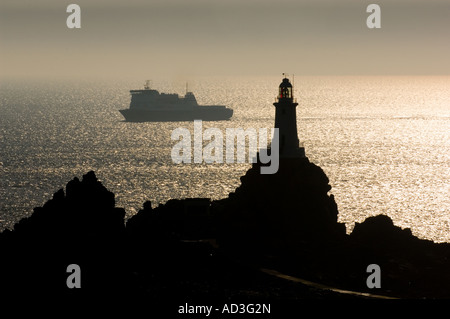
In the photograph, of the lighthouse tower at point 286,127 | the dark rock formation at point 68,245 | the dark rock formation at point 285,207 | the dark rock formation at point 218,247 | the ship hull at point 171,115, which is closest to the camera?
the dark rock formation at point 218,247

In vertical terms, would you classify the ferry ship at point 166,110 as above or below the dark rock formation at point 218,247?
above

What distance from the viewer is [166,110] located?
192250mm

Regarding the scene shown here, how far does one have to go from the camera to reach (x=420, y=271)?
132 ft

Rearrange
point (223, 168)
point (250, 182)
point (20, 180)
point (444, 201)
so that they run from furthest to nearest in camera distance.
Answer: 1. point (223, 168)
2. point (20, 180)
3. point (444, 201)
4. point (250, 182)

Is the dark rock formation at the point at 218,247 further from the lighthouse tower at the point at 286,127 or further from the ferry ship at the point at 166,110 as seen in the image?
the ferry ship at the point at 166,110

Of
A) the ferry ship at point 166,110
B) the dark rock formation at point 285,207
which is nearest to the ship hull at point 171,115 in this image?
the ferry ship at point 166,110

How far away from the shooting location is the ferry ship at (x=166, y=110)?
628 feet

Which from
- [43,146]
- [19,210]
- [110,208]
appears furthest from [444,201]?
[43,146]

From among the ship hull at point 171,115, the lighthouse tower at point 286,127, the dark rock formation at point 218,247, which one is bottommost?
the dark rock formation at point 218,247

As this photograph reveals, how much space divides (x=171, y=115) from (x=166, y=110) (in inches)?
70.0

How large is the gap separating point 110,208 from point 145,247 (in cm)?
419

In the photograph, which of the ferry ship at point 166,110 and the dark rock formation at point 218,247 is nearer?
the dark rock formation at point 218,247
